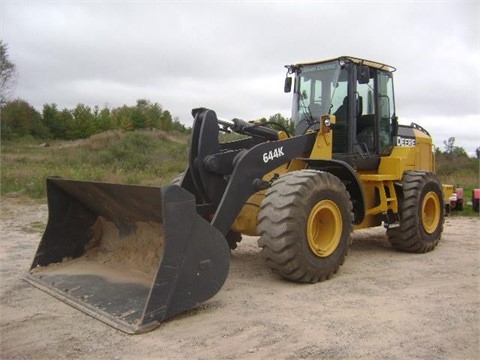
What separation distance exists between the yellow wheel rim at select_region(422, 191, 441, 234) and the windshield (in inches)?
78.5

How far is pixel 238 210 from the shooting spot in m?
4.94

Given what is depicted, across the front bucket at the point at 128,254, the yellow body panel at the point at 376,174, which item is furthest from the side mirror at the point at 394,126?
the front bucket at the point at 128,254

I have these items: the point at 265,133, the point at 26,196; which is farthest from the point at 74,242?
the point at 26,196

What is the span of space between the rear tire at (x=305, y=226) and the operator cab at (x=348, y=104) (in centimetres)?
144

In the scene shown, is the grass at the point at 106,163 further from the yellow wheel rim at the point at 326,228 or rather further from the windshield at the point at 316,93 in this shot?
the yellow wheel rim at the point at 326,228

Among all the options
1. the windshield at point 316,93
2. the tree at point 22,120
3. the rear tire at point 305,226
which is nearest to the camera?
the rear tire at point 305,226

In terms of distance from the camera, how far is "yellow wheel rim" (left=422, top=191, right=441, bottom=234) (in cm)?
719

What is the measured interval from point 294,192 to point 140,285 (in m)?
1.67

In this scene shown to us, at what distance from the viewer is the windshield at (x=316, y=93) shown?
662 centimetres

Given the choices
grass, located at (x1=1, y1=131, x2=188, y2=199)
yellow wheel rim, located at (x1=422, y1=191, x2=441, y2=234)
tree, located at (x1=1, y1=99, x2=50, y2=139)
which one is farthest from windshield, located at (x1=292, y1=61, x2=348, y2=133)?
tree, located at (x1=1, y1=99, x2=50, y2=139)

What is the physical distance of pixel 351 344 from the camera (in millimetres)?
3475

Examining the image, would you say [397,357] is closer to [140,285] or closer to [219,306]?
[219,306]

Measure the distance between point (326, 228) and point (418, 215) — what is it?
204 centimetres

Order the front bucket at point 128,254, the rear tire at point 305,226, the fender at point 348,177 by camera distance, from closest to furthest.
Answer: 1. the front bucket at point 128,254
2. the rear tire at point 305,226
3. the fender at point 348,177
